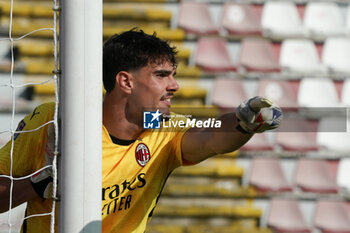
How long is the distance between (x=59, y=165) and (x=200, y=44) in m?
3.26

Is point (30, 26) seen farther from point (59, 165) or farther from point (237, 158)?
point (59, 165)

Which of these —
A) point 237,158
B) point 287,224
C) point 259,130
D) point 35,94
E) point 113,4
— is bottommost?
point 287,224

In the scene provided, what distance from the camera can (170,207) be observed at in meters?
4.31

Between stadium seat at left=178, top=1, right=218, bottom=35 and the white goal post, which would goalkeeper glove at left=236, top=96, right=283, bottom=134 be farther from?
stadium seat at left=178, top=1, right=218, bottom=35

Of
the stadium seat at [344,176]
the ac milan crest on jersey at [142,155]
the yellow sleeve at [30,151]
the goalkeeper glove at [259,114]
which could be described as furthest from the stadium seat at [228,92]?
the goalkeeper glove at [259,114]

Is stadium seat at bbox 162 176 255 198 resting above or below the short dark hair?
below

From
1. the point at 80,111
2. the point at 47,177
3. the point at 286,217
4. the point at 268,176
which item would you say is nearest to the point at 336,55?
the point at 268,176

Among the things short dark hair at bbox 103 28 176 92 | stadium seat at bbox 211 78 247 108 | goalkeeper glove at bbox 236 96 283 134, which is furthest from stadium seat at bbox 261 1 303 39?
goalkeeper glove at bbox 236 96 283 134

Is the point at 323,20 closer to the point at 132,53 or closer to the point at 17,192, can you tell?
the point at 132,53

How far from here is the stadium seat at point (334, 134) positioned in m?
4.75

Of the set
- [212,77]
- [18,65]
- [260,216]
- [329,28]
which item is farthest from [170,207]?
[329,28]

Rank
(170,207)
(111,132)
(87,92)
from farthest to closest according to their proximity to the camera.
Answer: (170,207) → (111,132) → (87,92)

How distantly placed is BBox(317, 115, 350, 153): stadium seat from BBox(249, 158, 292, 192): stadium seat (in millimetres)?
428

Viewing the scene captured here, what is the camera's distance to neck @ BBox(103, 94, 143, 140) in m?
2.39
